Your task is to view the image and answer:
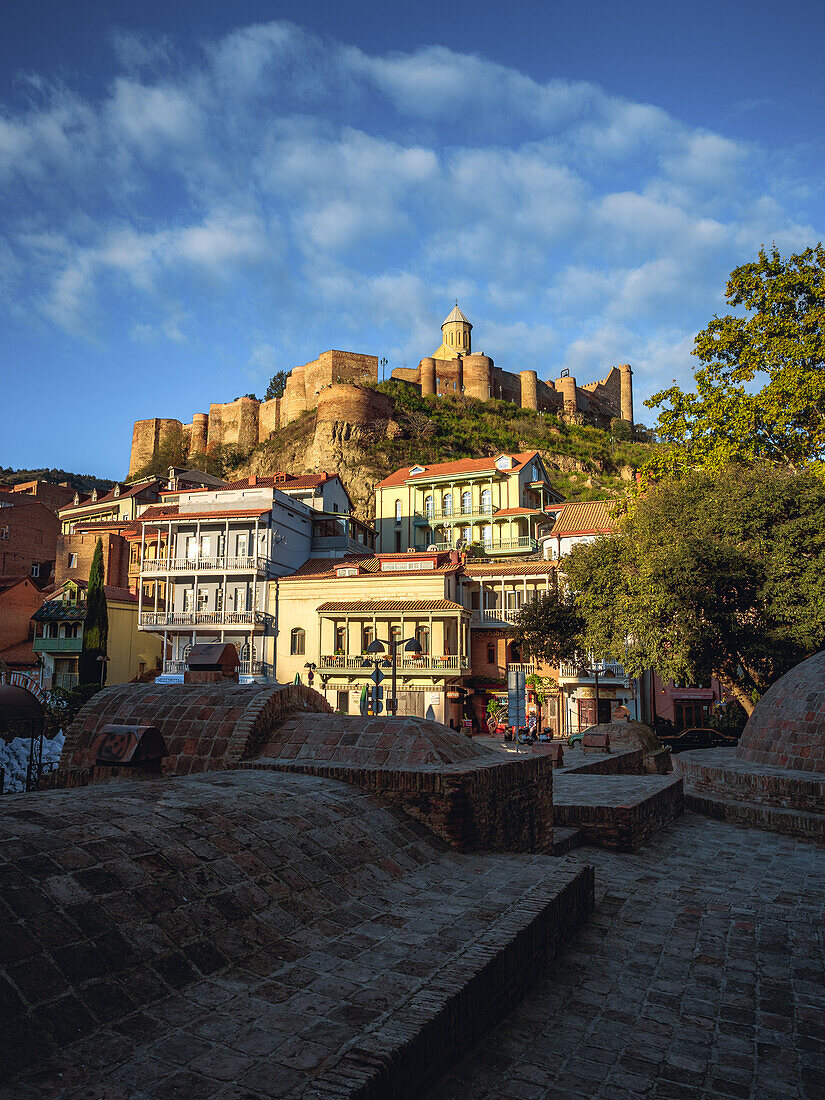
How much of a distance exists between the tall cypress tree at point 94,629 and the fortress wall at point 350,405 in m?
34.2

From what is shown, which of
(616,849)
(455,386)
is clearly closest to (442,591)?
(616,849)

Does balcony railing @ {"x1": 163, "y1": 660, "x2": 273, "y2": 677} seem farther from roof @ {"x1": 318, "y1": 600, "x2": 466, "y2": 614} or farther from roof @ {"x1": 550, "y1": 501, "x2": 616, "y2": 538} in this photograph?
roof @ {"x1": 550, "y1": 501, "x2": 616, "y2": 538}

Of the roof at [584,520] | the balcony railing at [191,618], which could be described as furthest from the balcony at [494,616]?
the balcony railing at [191,618]

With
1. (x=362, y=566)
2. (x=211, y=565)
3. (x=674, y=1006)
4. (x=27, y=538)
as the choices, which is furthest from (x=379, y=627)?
(x=27, y=538)

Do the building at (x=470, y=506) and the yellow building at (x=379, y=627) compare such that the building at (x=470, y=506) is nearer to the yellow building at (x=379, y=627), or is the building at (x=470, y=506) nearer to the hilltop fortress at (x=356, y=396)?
the yellow building at (x=379, y=627)

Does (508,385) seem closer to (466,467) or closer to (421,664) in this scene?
(466,467)

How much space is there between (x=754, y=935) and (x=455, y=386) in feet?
260

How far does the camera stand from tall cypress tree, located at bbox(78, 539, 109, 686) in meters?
37.6

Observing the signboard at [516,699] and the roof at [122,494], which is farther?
the roof at [122,494]

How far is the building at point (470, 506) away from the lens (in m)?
48.6

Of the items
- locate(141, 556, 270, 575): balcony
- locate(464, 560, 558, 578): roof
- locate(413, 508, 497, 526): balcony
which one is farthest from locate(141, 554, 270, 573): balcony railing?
locate(413, 508, 497, 526): balcony

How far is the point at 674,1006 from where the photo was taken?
200 inches

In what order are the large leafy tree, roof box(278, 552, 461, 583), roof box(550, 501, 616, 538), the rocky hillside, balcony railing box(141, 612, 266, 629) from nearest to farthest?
the large leafy tree < roof box(278, 552, 461, 583) < roof box(550, 501, 616, 538) < balcony railing box(141, 612, 266, 629) < the rocky hillside

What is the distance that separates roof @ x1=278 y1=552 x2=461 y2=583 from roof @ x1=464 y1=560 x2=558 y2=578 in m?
1.02
